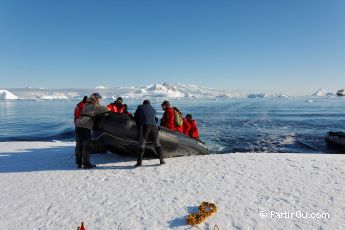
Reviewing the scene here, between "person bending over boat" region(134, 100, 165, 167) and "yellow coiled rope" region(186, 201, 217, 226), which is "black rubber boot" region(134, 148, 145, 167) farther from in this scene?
"yellow coiled rope" region(186, 201, 217, 226)

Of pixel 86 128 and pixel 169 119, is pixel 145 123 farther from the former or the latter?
pixel 169 119

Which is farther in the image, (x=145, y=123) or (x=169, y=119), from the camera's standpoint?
(x=169, y=119)

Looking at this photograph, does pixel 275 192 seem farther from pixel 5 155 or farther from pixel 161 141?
pixel 5 155

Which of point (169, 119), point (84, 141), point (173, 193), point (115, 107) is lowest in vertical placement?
point (173, 193)

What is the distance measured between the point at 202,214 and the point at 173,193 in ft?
3.27

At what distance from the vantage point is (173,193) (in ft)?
16.3

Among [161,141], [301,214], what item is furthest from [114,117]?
[301,214]

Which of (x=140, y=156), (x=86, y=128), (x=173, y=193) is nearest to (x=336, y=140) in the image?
(x=140, y=156)

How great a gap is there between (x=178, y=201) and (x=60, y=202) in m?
2.12

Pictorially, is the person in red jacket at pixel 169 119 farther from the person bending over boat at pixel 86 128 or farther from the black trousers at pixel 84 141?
the black trousers at pixel 84 141

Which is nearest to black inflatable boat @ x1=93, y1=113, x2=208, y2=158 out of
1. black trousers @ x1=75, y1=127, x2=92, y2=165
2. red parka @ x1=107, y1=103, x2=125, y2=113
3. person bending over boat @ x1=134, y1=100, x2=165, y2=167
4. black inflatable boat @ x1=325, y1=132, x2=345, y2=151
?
person bending over boat @ x1=134, y1=100, x2=165, y2=167

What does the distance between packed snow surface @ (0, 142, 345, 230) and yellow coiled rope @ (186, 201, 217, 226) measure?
0.10 meters

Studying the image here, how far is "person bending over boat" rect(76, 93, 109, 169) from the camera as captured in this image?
6.67 meters

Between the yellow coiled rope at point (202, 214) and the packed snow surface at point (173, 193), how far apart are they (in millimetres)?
100
